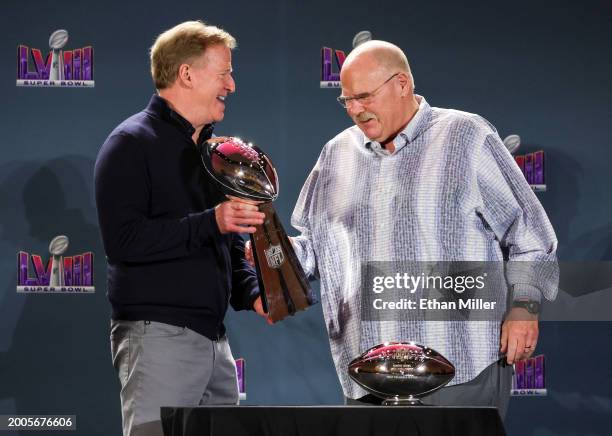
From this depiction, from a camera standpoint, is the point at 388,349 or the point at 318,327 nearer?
the point at 388,349

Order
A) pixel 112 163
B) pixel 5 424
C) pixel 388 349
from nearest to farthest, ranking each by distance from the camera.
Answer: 1. pixel 388 349
2. pixel 112 163
3. pixel 5 424

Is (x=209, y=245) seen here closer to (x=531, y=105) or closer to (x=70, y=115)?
(x=70, y=115)

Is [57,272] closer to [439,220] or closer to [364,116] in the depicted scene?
[364,116]

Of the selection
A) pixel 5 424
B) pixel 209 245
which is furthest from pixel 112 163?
pixel 5 424

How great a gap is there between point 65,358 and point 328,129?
1370 millimetres

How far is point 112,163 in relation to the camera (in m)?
2.41

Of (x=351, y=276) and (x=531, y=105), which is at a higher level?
(x=531, y=105)

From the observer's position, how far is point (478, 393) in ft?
8.04

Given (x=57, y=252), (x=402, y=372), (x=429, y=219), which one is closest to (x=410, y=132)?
(x=429, y=219)

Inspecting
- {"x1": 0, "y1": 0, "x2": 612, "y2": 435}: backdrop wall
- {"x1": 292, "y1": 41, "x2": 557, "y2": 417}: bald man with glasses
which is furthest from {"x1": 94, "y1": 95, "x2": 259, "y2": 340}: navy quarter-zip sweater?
{"x1": 0, "y1": 0, "x2": 612, "y2": 435}: backdrop wall

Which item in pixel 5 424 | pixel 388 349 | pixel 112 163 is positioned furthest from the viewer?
pixel 5 424

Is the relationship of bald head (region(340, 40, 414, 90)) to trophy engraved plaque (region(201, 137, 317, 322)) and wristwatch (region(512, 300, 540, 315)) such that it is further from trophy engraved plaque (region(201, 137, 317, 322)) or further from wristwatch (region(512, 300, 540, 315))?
wristwatch (region(512, 300, 540, 315))

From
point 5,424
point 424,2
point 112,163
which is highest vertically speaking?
point 424,2

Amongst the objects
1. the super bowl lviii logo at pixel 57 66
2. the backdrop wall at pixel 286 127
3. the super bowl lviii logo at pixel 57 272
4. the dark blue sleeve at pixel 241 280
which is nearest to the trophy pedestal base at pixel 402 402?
the dark blue sleeve at pixel 241 280
